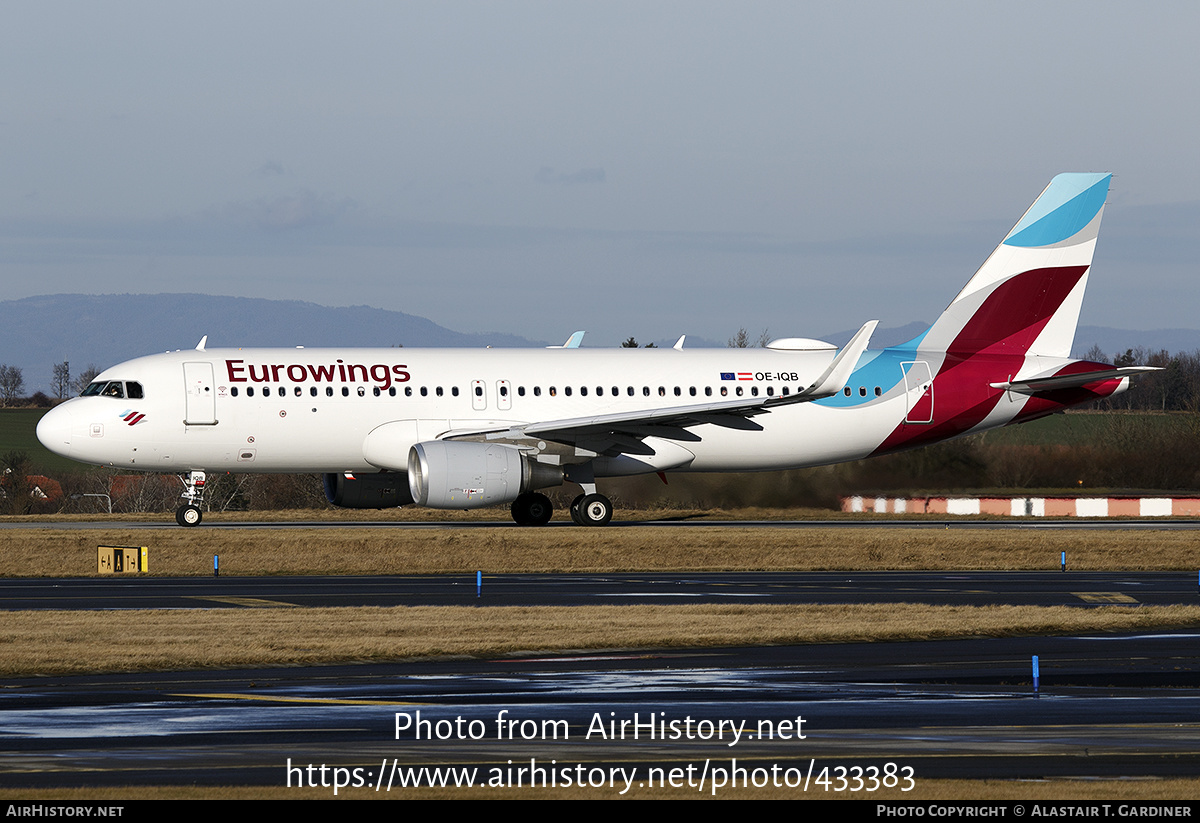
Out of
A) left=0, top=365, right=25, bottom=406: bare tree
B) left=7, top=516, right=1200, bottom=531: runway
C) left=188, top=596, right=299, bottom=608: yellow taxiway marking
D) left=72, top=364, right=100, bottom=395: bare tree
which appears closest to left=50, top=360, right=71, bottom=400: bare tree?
left=0, top=365, right=25, bottom=406: bare tree

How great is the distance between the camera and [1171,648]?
1912 centimetres

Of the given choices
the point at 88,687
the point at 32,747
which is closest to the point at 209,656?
the point at 88,687

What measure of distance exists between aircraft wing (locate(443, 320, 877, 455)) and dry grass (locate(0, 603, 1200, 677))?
12.2 metres

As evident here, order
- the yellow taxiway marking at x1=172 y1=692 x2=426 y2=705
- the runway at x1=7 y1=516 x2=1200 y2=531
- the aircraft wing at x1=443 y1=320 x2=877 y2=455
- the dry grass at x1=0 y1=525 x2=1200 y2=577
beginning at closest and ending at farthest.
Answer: the yellow taxiway marking at x1=172 y1=692 x2=426 y2=705 → the dry grass at x1=0 y1=525 x2=1200 y2=577 → the aircraft wing at x1=443 y1=320 x2=877 y2=455 → the runway at x1=7 y1=516 x2=1200 y2=531

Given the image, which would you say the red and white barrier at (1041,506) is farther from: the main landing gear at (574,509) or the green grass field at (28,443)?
the green grass field at (28,443)

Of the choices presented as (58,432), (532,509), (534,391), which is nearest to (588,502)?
(532,509)

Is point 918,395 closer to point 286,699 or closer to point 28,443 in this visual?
point 286,699

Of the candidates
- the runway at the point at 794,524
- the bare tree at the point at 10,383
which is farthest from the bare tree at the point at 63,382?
the runway at the point at 794,524

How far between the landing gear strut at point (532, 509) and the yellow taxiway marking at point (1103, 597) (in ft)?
49.9

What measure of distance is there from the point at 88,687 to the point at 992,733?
9.07 meters

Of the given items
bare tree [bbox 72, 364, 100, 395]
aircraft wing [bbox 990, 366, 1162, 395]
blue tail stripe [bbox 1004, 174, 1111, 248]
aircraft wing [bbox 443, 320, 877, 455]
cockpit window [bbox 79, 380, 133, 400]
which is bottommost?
aircraft wing [bbox 443, 320, 877, 455]

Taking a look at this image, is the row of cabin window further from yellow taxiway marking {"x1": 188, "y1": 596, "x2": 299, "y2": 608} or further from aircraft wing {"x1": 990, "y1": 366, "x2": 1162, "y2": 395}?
yellow taxiway marking {"x1": 188, "y1": 596, "x2": 299, "y2": 608}

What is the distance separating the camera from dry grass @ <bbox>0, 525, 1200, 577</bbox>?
1278 inches

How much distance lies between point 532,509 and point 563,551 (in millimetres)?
5478
